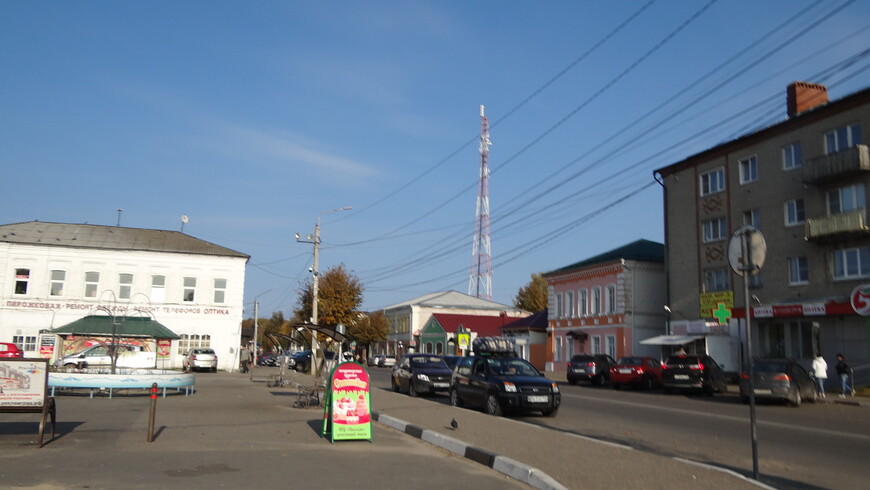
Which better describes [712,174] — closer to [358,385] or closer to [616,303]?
[616,303]

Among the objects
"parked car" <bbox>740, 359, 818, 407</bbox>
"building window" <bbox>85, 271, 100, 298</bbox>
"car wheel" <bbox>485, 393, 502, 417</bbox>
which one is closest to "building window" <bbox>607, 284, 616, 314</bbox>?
"parked car" <bbox>740, 359, 818, 407</bbox>

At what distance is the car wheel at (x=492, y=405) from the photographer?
59.3 feet

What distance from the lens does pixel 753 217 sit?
38.1 metres

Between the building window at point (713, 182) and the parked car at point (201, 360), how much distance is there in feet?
102

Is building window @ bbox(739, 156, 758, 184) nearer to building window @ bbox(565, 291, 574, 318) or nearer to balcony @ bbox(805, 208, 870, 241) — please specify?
balcony @ bbox(805, 208, 870, 241)

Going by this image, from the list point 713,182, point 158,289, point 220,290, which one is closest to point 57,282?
point 158,289

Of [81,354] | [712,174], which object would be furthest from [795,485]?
[712,174]

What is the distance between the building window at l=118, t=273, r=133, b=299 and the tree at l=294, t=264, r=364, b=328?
493 inches

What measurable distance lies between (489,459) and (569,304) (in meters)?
44.4

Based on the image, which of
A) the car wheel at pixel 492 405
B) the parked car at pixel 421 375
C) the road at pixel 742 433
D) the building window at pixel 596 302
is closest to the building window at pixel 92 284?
the parked car at pixel 421 375

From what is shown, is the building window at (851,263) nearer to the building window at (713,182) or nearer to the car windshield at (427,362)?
the building window at (713,182)

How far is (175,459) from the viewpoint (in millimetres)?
10133

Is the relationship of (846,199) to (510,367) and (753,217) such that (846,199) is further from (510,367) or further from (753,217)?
(510,367)

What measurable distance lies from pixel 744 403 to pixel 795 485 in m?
17.1
